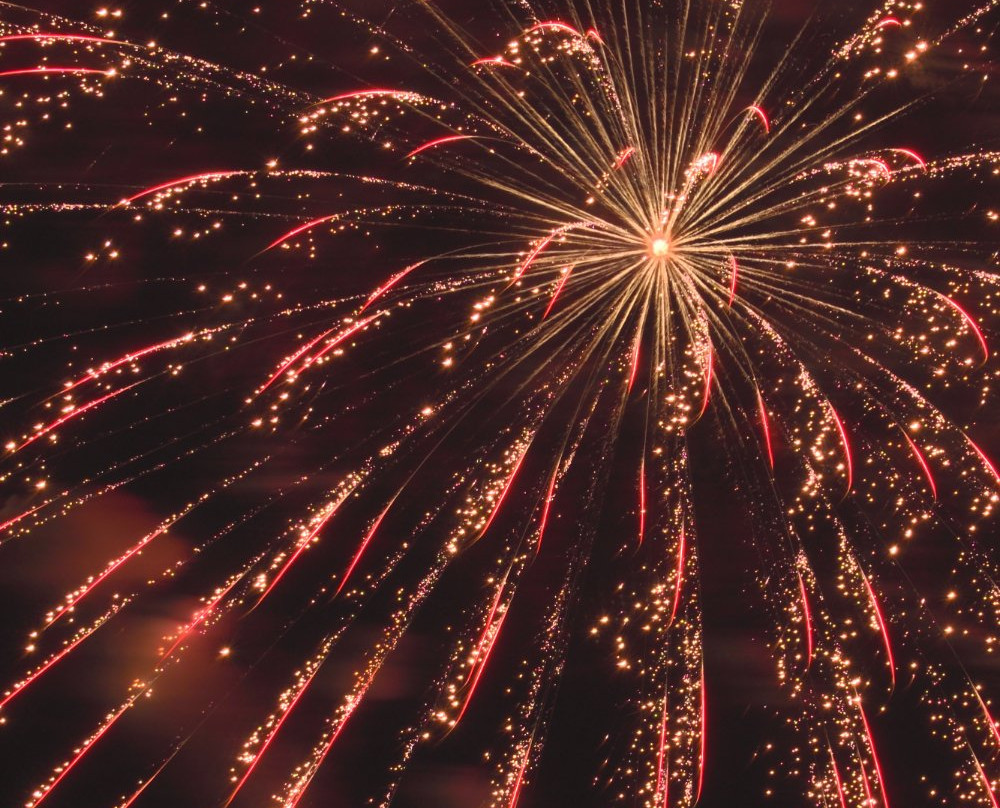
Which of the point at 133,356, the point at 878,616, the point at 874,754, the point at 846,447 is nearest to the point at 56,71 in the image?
the point at 133,356

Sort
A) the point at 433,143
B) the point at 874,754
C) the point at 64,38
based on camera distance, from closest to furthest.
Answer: the point at 64,38 < the point at 433,143 < the point at 874,754

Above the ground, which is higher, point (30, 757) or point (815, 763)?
point (815, 763)

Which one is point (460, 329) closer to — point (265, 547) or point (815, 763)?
point (265, 547)

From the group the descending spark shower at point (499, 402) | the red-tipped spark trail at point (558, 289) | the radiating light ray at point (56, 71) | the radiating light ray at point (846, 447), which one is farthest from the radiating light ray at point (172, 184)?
the radiating light ray at point (846, 447)

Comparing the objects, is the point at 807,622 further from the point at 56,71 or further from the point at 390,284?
the point at 56,71

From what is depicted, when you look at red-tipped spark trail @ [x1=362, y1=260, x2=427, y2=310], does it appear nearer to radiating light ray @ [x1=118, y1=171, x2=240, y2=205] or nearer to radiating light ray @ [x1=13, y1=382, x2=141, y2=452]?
radiating light ray @ [x1=118, y1=171, x2=240, y2=205]

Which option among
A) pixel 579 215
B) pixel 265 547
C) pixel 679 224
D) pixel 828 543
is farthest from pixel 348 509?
pixel 828 543

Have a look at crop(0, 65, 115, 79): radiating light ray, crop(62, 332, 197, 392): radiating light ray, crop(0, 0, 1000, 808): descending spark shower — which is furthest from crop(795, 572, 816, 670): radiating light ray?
crop(0, 65, 115, 79): radiating light ray

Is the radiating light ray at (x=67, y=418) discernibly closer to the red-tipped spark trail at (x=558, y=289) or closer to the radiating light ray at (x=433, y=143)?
the radiating light ray at (x=433, y=143)
